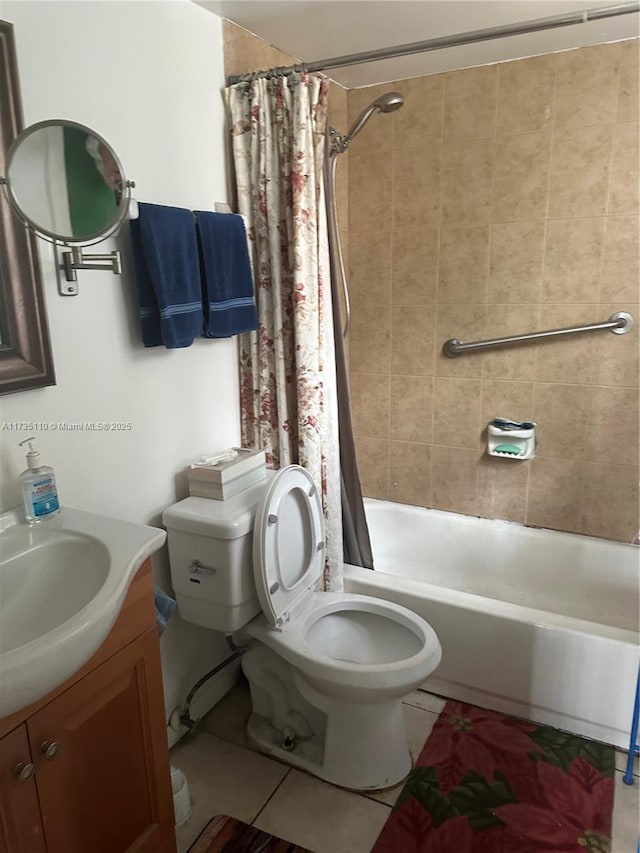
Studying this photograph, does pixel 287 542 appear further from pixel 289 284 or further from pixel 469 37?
pixel 469 37

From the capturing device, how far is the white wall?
4.69 ft

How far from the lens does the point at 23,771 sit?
1042 mm

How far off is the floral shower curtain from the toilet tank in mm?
363

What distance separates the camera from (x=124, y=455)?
1.72 m

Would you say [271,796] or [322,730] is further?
[322,730]

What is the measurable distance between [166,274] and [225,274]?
26cm

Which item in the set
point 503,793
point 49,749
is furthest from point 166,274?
point 503,793

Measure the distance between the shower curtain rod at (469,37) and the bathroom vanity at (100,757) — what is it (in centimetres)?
155

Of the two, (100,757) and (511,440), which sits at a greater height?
(511,440)

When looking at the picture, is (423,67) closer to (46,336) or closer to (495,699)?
(46,336)

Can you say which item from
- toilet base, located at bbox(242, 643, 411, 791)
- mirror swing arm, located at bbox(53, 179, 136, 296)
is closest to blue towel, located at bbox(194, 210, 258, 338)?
mirror swing arm, located at bbox(53, 179, 136, 296)

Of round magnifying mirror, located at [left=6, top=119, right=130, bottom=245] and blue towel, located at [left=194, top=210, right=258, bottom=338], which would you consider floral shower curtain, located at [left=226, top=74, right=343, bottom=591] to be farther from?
round magnifying mirror, located at [left=6, top=119, right=130, bottom=245]

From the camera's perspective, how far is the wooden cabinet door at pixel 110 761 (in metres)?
1.12

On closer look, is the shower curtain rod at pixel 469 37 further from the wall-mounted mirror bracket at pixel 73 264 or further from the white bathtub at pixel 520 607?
the white bathtub at pixel 520 607
